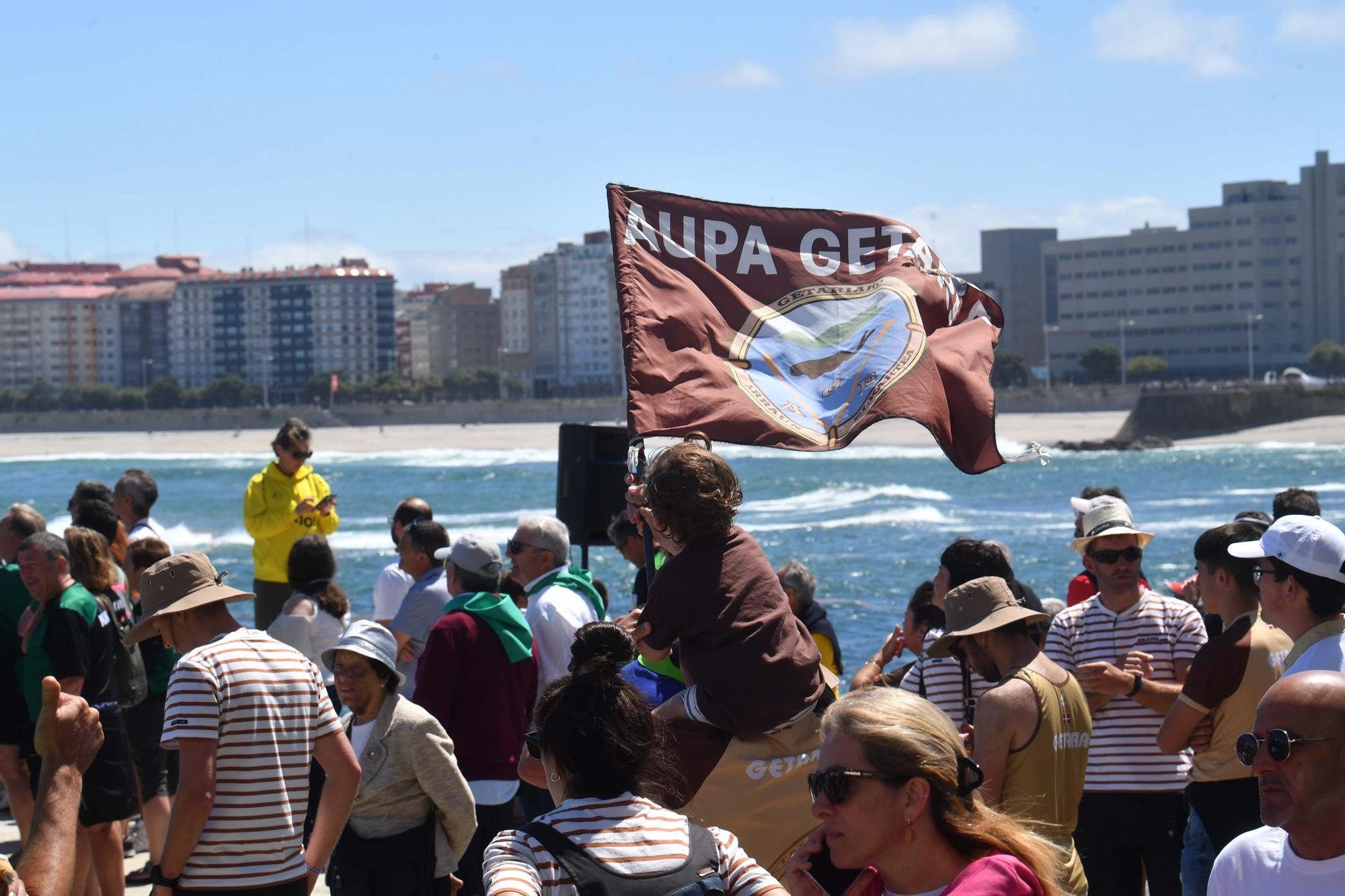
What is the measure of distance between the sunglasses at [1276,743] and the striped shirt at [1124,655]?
7.66ft

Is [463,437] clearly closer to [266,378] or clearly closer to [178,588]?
[266,378]

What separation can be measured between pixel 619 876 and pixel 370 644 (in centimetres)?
191

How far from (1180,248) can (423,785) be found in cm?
14009

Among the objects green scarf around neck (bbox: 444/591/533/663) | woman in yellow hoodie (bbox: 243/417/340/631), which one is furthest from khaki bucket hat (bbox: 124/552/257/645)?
woman in yellow hoodie (bbox: 243/417/340/631)

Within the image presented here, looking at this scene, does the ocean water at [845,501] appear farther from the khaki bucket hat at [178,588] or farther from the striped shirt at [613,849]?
the striped shirt at [613,849]

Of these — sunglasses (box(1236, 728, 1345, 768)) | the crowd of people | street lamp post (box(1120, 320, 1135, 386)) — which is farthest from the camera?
street lamp post (box(1120, 320, 1135, 386))

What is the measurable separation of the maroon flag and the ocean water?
1068mm

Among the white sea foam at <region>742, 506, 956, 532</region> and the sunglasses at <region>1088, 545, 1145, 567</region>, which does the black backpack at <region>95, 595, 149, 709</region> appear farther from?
the white sea foam at <region>742, 506, 956, 532</region>

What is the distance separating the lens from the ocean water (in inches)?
1083

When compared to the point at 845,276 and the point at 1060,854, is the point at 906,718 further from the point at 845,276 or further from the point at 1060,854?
the point at 845,276

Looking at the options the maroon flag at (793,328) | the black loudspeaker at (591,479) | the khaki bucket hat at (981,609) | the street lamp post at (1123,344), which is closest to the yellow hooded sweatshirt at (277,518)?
the black loudspeaker at (591,479)

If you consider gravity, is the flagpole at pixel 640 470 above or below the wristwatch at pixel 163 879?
above

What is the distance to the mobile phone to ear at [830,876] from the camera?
262cm

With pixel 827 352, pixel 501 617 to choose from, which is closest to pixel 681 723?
pixel 501 617
